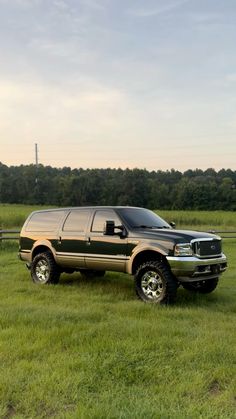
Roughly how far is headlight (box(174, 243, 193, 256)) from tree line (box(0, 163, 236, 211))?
75.2m

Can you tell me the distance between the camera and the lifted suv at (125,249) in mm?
8547

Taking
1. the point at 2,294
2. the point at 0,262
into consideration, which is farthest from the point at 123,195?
the point at 2,294

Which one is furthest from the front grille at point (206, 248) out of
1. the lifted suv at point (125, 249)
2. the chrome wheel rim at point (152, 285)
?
the chrome wheel rim at point (152, 285)

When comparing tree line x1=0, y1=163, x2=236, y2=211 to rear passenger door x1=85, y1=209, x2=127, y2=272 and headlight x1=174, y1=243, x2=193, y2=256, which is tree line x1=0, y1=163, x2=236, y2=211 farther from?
headlight x1=174, y1=243, x2=193, y2=256

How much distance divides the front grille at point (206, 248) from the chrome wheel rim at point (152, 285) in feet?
2.81

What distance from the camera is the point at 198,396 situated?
14.5 ft

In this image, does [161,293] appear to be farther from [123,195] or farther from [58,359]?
[123,195]

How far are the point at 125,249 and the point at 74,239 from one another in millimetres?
Answer: 1510

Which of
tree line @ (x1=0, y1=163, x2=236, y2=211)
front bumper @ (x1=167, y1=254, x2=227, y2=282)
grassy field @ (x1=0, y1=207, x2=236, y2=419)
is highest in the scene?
tree line @ (x1=0, y1=163, x2=236, y2=211)

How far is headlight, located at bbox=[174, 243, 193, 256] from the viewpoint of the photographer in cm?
850

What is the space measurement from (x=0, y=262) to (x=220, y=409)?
11565mm

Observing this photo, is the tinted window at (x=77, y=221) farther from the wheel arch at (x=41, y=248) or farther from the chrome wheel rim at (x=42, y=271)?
the chrome wheel rim at (x=42, y=271)

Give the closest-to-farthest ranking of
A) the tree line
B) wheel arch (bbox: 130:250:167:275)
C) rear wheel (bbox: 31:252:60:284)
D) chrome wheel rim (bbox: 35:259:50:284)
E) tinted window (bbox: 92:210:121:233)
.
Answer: wheel arch (bbox: 130:250:167:275)
tinted window (bbox: 92:210:121:233)
rear wheel (bbox: 31:252:60:284)
chrome wheel rim (bbox: 35:259:50:284)
the tree line

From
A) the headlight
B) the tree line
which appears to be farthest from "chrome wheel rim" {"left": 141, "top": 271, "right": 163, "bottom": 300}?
the tree line
